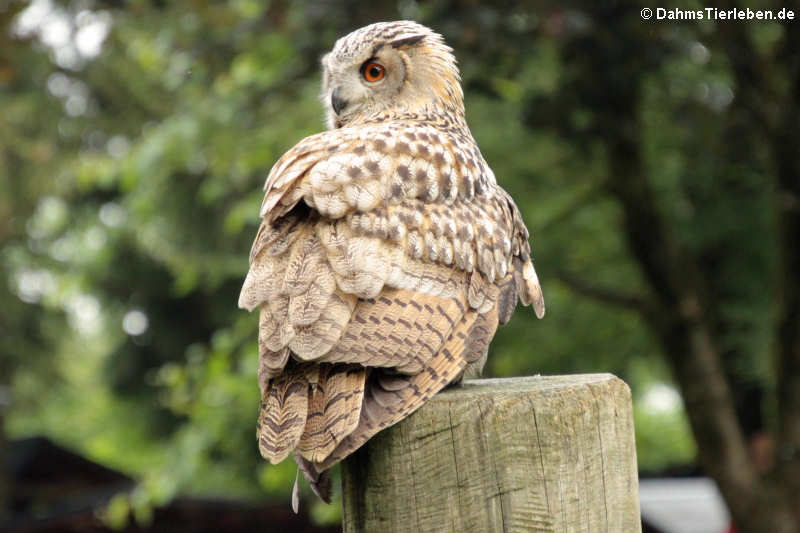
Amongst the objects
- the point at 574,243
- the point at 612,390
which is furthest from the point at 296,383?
the point at 574,243

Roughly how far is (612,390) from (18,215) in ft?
30.9

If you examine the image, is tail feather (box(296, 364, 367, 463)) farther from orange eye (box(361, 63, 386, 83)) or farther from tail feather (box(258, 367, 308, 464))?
orange eye (box(361, 63, 386, 83))

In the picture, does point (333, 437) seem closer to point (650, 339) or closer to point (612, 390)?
point (612, 390)

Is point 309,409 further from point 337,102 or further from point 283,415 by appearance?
point 337,102

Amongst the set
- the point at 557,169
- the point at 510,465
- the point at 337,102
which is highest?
the point at 557,169

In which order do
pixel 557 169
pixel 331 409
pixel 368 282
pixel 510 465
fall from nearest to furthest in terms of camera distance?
1. pixel 510 465
2. pixel 331 409
3. pixel 368 282
4. pixel 557 169

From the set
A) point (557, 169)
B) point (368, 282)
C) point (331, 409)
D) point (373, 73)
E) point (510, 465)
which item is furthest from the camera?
point (557, 169)

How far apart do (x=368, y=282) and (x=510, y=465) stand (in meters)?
0.62

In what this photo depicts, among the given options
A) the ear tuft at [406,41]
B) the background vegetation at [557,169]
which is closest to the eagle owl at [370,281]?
the ear tuft at [406,41]

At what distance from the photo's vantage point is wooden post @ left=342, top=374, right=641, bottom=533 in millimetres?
2146

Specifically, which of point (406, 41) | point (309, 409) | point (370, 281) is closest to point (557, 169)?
point (406, 41)

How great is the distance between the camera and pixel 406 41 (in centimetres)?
357

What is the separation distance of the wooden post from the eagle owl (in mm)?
110

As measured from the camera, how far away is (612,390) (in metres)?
2.28
